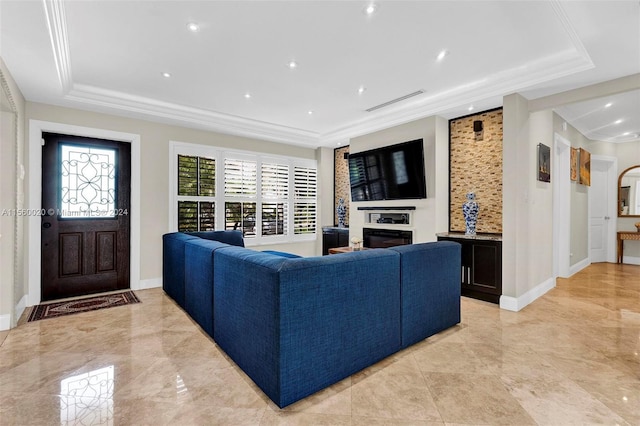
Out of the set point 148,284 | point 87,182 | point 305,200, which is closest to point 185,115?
point 87,182

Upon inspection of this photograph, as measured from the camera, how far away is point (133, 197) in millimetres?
4383

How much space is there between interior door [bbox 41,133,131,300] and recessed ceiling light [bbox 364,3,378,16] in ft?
12.6

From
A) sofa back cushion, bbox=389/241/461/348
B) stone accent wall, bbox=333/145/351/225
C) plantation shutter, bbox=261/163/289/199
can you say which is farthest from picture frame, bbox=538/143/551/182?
plantation shutter, bbox=261/163/289/199

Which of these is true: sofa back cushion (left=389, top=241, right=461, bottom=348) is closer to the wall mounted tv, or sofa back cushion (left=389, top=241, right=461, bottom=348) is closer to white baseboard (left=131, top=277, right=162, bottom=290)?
the wall mounted tv

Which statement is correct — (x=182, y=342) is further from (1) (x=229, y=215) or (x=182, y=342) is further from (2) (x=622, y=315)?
(2) (x=622, y=315)

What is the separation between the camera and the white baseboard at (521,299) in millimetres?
3529

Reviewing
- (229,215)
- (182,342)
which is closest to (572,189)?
(229,215)

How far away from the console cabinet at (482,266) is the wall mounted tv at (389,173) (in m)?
0.97

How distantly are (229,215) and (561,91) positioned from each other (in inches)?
194

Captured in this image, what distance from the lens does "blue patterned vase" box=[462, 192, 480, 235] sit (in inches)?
157

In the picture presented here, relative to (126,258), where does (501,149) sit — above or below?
above

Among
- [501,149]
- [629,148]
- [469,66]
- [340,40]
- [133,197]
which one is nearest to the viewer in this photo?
[340,40]

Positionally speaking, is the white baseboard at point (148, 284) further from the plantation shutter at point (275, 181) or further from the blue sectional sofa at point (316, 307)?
the plantation shutter at point (275, 181)

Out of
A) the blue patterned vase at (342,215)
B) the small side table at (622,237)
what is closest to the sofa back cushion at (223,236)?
the blue patterned vase at (342,215)
